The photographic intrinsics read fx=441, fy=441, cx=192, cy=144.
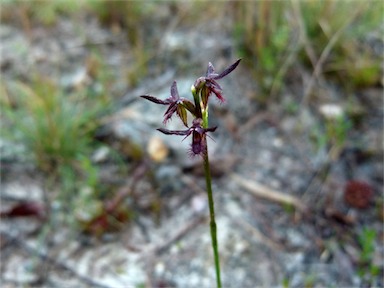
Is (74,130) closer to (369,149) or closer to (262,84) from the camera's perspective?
(262,84)

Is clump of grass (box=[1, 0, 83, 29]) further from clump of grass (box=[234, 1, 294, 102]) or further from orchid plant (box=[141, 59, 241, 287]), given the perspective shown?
orchid plant (box=[141, 59, 241, 287])

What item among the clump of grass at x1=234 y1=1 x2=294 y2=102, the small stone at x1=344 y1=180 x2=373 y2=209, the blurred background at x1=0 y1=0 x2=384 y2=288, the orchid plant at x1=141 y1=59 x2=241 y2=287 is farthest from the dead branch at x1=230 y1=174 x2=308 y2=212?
the orchid plant at x1=141 y1=59 x2=241 y2=287

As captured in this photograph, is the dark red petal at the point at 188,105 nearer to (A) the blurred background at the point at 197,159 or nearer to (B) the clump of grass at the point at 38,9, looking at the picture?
(A) the blurred background at the point at 197,159

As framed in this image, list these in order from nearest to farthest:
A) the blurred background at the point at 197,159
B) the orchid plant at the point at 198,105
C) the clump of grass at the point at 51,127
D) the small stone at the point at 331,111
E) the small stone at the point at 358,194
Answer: the orchid plant at the point at 198,105, the blurred background at the point at 197,159, the small stone at the point at 358,194, the clump of grass at the point at 51,127, the small stone at the point at 331,111

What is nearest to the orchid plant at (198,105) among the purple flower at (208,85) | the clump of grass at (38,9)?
the purple flower at (208,85)

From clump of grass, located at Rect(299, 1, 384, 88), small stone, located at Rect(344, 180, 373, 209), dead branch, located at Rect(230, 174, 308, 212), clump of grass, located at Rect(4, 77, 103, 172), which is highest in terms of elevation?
clump of grass, located at Rect(299, 1, 384, 88)

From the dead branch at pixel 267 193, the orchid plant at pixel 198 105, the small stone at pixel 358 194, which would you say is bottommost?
the orchid plant at pixel 198 105

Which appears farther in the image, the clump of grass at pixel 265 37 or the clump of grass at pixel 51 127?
Answer: the clump of grass at pixel 265 37

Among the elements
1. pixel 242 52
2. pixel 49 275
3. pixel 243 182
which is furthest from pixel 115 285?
pixel 242 52

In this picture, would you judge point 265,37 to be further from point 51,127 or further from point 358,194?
point 51,127
